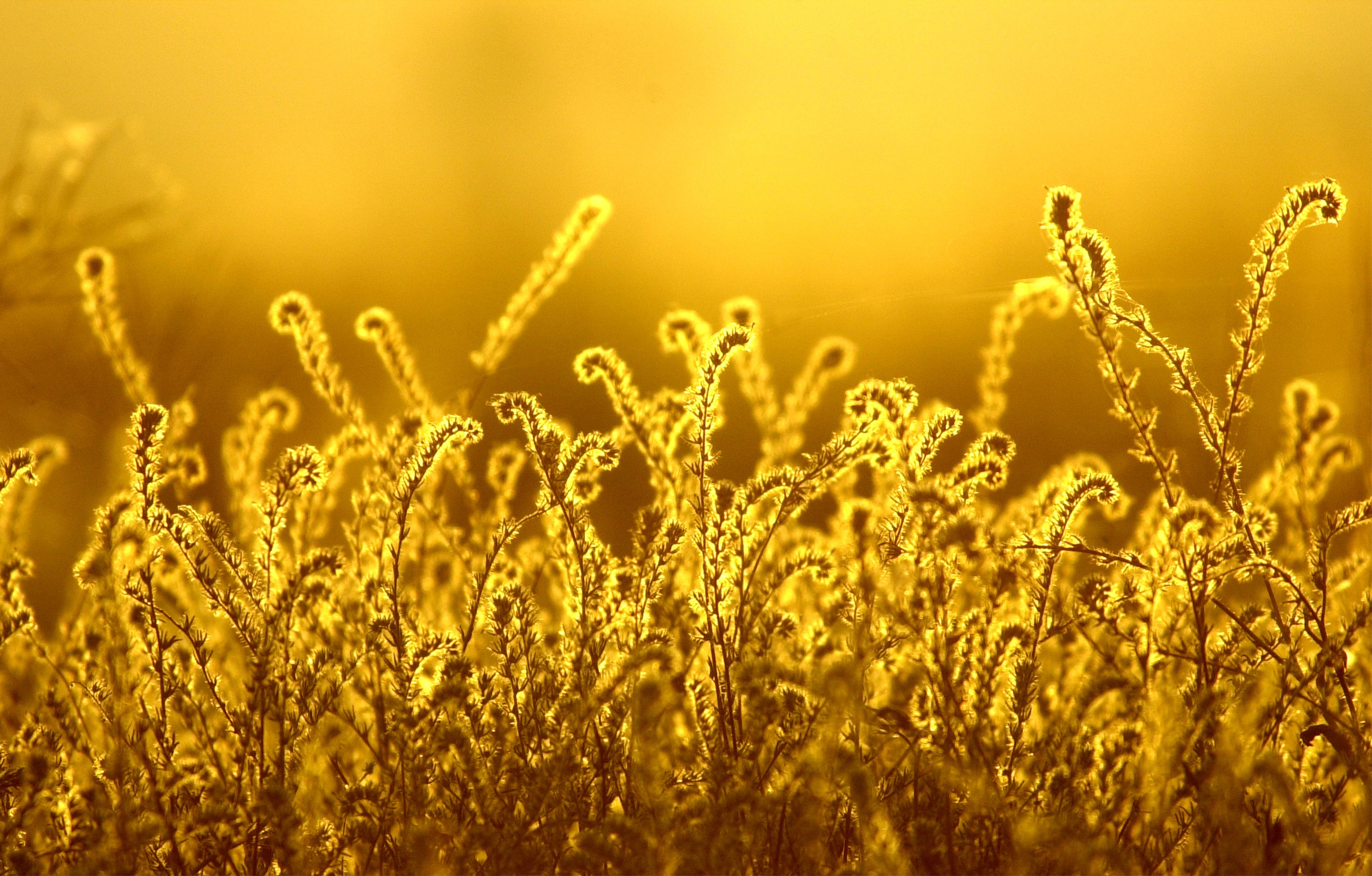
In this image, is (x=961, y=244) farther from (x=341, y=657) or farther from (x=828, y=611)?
(x=341, y=657)

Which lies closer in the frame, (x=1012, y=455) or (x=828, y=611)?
(x=1012, y=455)

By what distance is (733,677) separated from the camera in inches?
53.9

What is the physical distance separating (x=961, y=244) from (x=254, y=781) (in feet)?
4.11

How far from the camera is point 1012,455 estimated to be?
4.60 ft

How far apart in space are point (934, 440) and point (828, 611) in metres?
0.31

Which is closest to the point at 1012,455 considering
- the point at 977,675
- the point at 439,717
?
the point at 977,675

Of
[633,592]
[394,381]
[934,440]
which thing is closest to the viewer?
[934,440]

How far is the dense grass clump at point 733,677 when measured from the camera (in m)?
1.29

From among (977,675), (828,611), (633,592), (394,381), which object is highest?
(394,381)

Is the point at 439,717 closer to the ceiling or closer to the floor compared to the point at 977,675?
closer to the ceiling

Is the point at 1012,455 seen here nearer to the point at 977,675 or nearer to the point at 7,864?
the point at 977,675

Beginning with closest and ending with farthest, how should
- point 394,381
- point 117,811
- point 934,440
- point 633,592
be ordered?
point 117,811 < point 934,440 < point 633,592 < point 394,381

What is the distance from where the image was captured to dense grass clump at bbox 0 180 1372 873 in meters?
1.29

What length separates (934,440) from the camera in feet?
4.63
